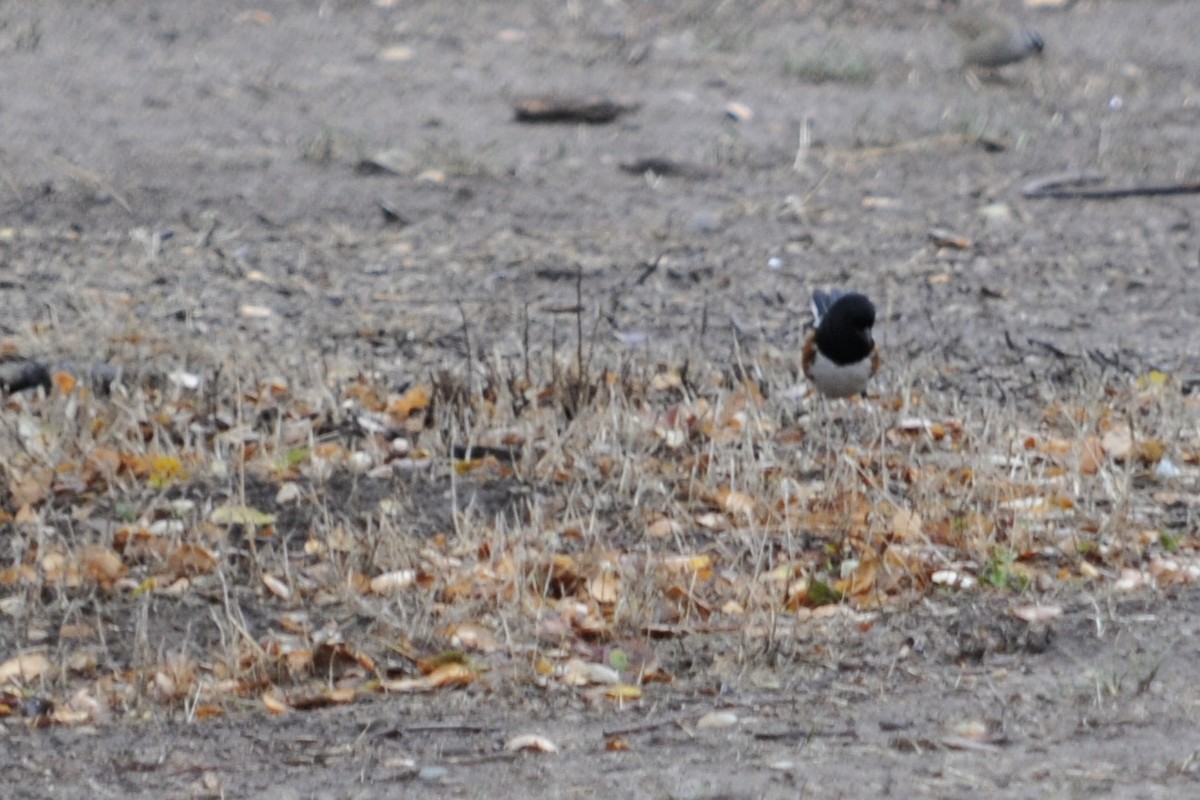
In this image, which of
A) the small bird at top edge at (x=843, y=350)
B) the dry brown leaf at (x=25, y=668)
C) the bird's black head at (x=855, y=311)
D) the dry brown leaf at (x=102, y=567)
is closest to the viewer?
the dry brown leaf at (x=25, y=668)

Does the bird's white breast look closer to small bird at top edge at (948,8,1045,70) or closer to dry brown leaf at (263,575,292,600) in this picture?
dry brown leaf at (263,575,292,600)

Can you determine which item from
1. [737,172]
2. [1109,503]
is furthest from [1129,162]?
[1109,503]

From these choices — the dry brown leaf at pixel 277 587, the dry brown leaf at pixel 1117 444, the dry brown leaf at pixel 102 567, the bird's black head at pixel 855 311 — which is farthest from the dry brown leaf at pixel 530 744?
the bird's black head at pixel 855 311

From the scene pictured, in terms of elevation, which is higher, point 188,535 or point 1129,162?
point 1129,162

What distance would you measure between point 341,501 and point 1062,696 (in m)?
2.23

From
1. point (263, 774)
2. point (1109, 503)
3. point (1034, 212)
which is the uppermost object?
point (1034, 212)

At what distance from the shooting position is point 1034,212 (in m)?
8.20

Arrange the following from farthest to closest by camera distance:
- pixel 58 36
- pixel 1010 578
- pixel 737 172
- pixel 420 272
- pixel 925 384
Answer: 1. pixel 58 36
2. pixel 737 172
3. pixel 420 272
4. pixel 925 384
5. pixel 1010 578

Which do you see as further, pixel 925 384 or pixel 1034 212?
pixel 1034 212

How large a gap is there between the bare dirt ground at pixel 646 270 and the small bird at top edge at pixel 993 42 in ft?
0.60

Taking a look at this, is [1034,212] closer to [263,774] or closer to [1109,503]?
[1109,503]

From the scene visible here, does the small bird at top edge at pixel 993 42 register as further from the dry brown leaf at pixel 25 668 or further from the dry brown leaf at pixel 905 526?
the dry brown leaf at pixel 25 668

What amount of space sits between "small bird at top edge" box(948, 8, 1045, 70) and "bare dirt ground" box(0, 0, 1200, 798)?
0.18 metres

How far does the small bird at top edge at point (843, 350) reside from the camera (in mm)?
5695
